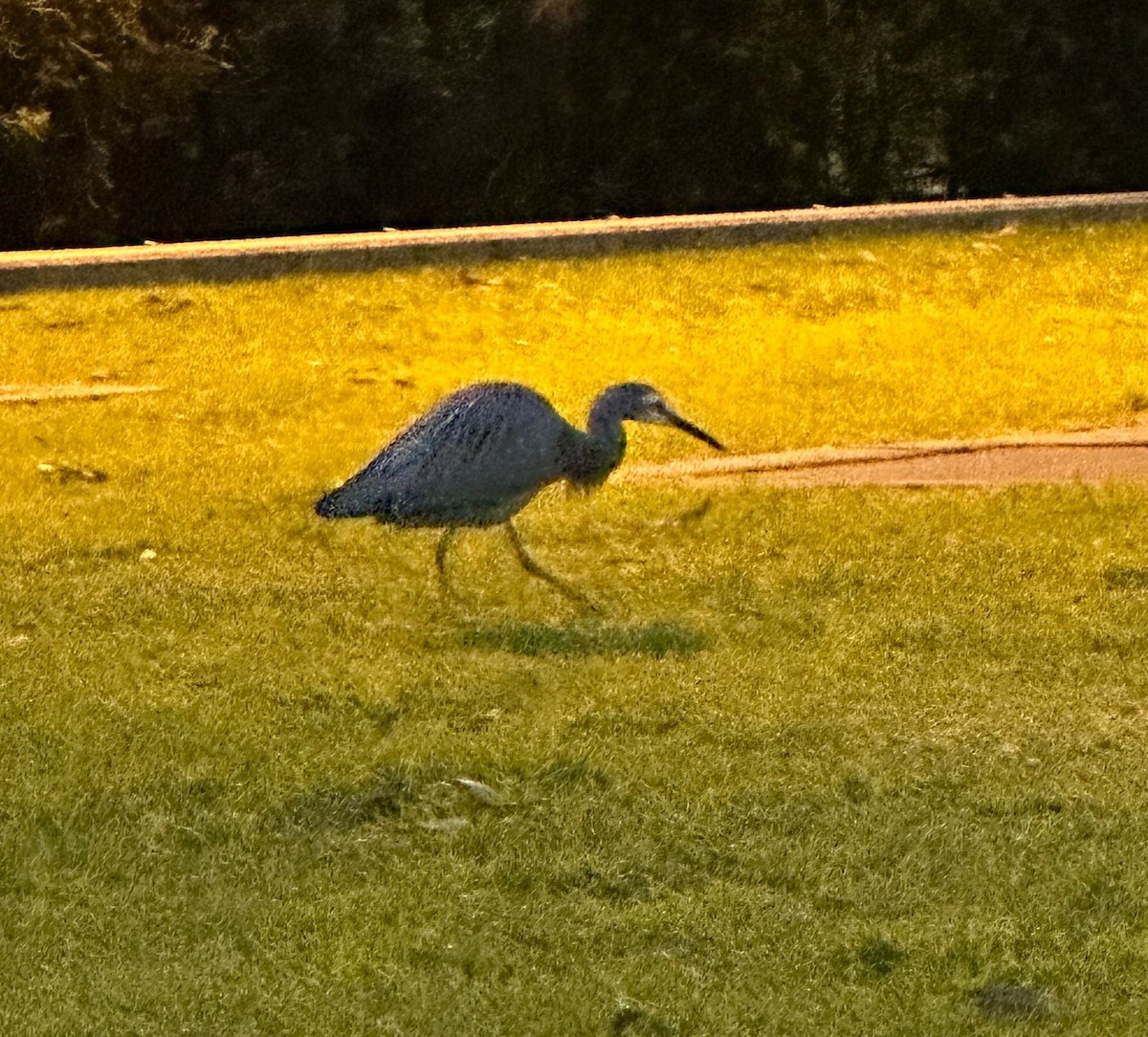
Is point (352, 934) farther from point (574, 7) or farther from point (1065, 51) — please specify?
point (1065, 51)

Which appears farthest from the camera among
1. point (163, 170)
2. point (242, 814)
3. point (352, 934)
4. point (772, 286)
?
point (163, 170)

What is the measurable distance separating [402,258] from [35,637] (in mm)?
3942

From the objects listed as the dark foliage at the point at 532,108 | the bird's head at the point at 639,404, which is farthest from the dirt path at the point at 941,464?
the dark foliage at the point at 532,108

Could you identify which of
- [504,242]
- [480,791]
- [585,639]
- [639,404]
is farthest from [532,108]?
[480,791]

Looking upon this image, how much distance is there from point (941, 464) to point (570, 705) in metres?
2.73

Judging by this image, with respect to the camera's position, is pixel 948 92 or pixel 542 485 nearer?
pixel 542 485

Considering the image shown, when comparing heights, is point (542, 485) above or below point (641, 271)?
below

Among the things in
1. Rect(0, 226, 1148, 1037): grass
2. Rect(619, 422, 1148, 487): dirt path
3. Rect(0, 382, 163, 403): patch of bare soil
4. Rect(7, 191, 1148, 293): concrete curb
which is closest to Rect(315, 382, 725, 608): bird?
Rect(0, 226, 1148, 1037): grass

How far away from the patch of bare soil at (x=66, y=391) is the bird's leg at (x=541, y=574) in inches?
99.2

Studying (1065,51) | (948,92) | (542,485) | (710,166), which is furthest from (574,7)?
(542,485)

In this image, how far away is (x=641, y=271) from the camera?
8.70 metres

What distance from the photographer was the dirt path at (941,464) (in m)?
6.84

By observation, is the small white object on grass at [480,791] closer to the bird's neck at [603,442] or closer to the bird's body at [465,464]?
the bird's body at [465,464]

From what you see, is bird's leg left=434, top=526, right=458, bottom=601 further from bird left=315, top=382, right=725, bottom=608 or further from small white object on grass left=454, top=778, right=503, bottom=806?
small white object on grass left=454, top=778, right=503, bottom=806
